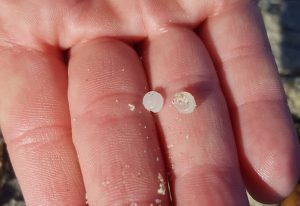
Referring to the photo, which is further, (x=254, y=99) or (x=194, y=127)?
(x=254, y=99)

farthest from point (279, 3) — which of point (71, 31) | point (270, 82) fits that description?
point (71, 31)

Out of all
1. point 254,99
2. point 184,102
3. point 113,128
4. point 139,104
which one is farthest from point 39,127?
point 254,99

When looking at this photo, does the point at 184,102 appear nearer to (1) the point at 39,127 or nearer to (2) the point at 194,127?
(2) the point at 194,127

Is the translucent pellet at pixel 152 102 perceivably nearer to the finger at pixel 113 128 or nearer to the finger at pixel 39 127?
the finger at pixel 113 128

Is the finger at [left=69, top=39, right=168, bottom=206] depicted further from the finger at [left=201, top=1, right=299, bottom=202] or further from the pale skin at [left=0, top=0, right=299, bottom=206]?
the finger at [left=201, top=1, right=299, bottom=202]

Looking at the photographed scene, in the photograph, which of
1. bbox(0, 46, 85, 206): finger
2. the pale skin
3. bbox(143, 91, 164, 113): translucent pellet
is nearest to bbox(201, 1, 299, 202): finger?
the pale skin

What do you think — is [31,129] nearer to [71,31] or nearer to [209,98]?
[71,31]
